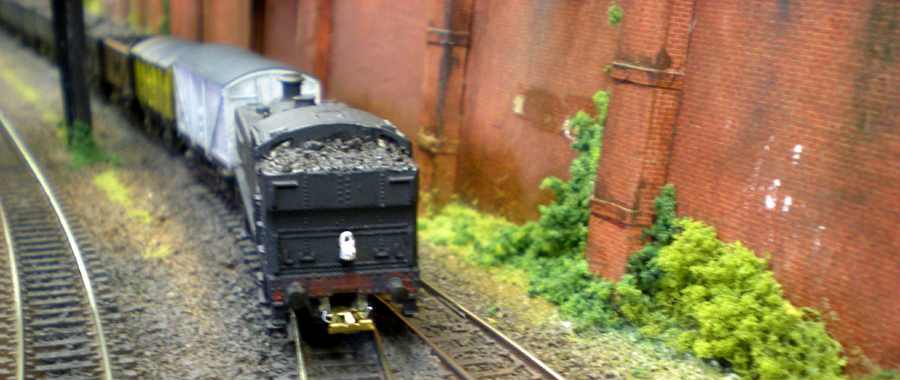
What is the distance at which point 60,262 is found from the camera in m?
10.7

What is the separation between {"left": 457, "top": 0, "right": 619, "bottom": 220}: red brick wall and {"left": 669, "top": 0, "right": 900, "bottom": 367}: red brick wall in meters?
2.17

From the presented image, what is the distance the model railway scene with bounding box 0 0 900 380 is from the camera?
749 cm

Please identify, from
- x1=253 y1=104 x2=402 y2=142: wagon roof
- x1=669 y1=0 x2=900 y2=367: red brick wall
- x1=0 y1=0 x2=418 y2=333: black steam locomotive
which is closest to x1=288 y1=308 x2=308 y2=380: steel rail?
x1=0 y1=0 x2=418 y2=333: black steam locomotive

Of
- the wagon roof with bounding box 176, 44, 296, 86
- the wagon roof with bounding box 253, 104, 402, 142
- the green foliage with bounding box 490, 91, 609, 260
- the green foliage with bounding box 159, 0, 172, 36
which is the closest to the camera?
the wagon roof with bounding box 253, 104, 402, 142

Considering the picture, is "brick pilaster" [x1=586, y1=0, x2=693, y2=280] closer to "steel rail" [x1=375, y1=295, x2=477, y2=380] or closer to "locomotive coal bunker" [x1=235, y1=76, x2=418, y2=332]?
"steel rail" [x1=375, y1=295, x2=477, y2=380]

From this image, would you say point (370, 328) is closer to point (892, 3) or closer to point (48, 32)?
point (892, 3)

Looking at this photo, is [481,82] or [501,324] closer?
[501,324]

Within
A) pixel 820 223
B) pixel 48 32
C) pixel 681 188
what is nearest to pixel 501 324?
pixel 681 188

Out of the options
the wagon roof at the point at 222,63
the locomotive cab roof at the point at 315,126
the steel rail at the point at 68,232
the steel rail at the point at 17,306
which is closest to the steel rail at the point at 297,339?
the steel rail at the point at 68,232

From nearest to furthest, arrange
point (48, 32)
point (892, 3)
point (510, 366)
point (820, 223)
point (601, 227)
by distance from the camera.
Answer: point (892, 3), point (820, 223), point (510, 366), point (601, 227), point (48, 32)

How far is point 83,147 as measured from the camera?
16594mm

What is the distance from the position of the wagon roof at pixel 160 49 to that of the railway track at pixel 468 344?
10.8 meters

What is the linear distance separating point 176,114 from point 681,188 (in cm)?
1262

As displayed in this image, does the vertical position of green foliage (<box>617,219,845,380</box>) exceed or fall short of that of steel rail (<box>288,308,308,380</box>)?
it exceeds it
